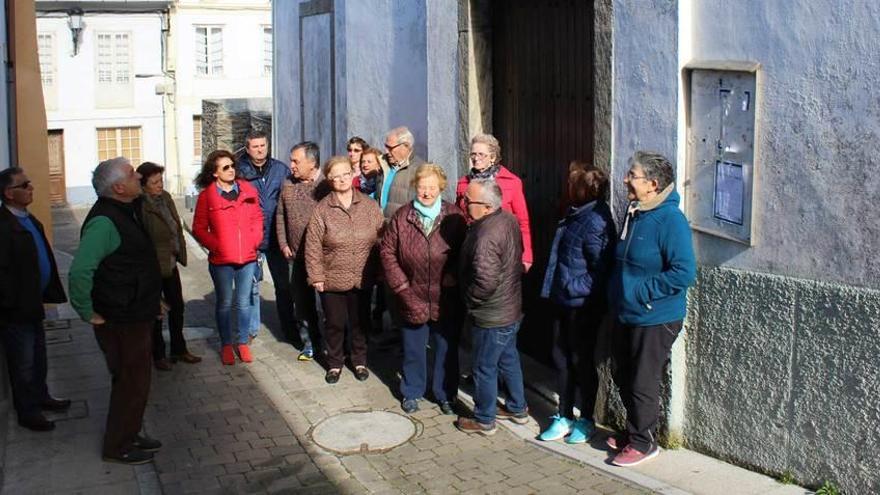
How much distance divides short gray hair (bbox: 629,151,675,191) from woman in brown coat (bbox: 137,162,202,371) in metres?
3.92

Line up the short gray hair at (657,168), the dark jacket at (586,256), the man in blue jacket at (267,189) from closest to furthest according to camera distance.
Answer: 1. the short gray hair at (657,168)
2. the dark jacket at (586,256)
3. the man in blue jacket at (267,189)

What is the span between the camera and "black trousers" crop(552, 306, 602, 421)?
6.50 m

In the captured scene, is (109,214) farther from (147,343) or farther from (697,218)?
(697,218)

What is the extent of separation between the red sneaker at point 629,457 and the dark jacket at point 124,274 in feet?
9.50

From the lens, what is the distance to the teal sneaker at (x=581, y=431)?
6.56m

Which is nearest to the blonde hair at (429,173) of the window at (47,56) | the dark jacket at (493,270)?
the dark jacket at (493,270)

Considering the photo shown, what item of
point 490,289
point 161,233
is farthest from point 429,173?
point 161,233

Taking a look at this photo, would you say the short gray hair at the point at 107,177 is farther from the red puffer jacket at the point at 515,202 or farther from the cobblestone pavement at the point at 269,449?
the red puffer jacket at the point at 515,202

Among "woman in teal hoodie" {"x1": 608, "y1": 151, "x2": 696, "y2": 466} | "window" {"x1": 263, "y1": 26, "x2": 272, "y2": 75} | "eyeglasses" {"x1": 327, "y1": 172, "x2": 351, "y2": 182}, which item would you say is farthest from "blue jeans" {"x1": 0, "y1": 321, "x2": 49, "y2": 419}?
"window" {"x1": 263, "y1": 26, "x2": 272, "y2": 75}

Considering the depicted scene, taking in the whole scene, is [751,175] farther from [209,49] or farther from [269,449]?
[209,49]

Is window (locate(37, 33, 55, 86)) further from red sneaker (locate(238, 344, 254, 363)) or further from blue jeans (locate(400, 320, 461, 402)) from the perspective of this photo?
blue jeans (locate(400, 320, 461, 402))

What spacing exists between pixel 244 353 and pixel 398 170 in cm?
195

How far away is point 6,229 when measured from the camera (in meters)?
6.62

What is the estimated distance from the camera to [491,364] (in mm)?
6707
